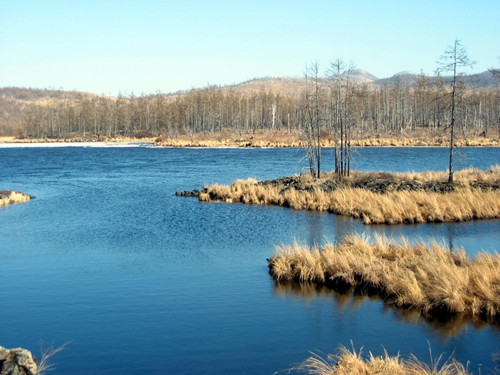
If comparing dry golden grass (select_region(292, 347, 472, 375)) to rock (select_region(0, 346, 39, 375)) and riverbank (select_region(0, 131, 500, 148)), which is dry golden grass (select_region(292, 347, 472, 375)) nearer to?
rock (select_region(0, 346, 39, 375))

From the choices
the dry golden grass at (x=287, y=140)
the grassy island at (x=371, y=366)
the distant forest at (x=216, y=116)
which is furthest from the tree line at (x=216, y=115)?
the grassy island at (x=371, y=366)

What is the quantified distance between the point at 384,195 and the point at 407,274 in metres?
14.3

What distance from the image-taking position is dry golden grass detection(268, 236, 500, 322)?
41.1 feet

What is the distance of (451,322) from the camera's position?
12055 mm

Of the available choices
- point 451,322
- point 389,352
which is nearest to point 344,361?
point 389,352

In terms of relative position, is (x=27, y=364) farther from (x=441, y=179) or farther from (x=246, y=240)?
(x=441, y=179)

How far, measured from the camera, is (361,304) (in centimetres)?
1357

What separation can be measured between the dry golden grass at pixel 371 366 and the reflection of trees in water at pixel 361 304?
1.78 meters

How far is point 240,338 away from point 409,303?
4351 millimetres

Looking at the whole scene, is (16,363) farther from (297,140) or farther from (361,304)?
(297,140)

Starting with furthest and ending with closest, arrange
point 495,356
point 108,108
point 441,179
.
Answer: point 108,108, point 441,179, point 495,356

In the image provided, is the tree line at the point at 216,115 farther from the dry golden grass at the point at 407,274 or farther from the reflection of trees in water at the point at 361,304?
the reflection of trees in water at the point at 361,304

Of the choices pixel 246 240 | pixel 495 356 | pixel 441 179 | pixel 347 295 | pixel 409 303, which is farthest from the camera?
pixel 441 179

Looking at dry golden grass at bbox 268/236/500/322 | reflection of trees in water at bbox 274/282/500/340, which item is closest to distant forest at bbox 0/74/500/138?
dry golden grass at bbox 268/236/500/322
